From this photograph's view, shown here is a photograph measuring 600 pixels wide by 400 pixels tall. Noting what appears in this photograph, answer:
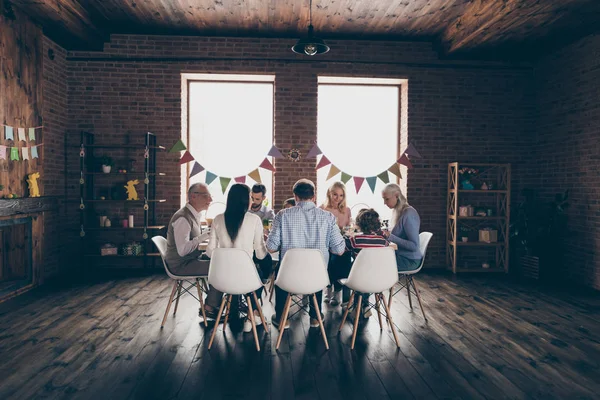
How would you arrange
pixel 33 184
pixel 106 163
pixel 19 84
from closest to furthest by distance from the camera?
1. pixel 19 84
2. pixel 33 184
3. pixel 106 163

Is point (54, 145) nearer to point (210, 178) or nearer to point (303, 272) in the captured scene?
point (210, 178)

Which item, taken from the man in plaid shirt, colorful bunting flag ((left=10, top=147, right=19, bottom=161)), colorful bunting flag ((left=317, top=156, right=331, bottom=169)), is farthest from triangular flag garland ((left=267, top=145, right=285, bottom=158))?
colorful bunting flag ((left=10, top=147, right=19, bottom=161))

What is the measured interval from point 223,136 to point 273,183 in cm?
109

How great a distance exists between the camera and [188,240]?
3373mm

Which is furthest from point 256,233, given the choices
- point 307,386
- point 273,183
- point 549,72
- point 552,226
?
point 549,72

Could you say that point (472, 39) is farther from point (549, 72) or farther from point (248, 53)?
point (248, 53)

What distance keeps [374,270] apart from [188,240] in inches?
62.2

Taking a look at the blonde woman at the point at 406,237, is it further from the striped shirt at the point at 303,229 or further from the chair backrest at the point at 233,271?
the chair backrest at the point at 233,271

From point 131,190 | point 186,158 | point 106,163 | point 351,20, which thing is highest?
point 351,20

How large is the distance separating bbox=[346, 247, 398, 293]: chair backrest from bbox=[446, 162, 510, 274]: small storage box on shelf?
301cm

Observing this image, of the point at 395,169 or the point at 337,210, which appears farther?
the point at 395,169

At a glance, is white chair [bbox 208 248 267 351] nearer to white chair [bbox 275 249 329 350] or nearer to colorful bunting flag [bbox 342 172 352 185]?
white chair [bbox 275 249 329 350]

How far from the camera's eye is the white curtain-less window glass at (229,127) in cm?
609

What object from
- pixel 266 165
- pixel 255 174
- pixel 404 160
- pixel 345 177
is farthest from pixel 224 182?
pixel 404 160
